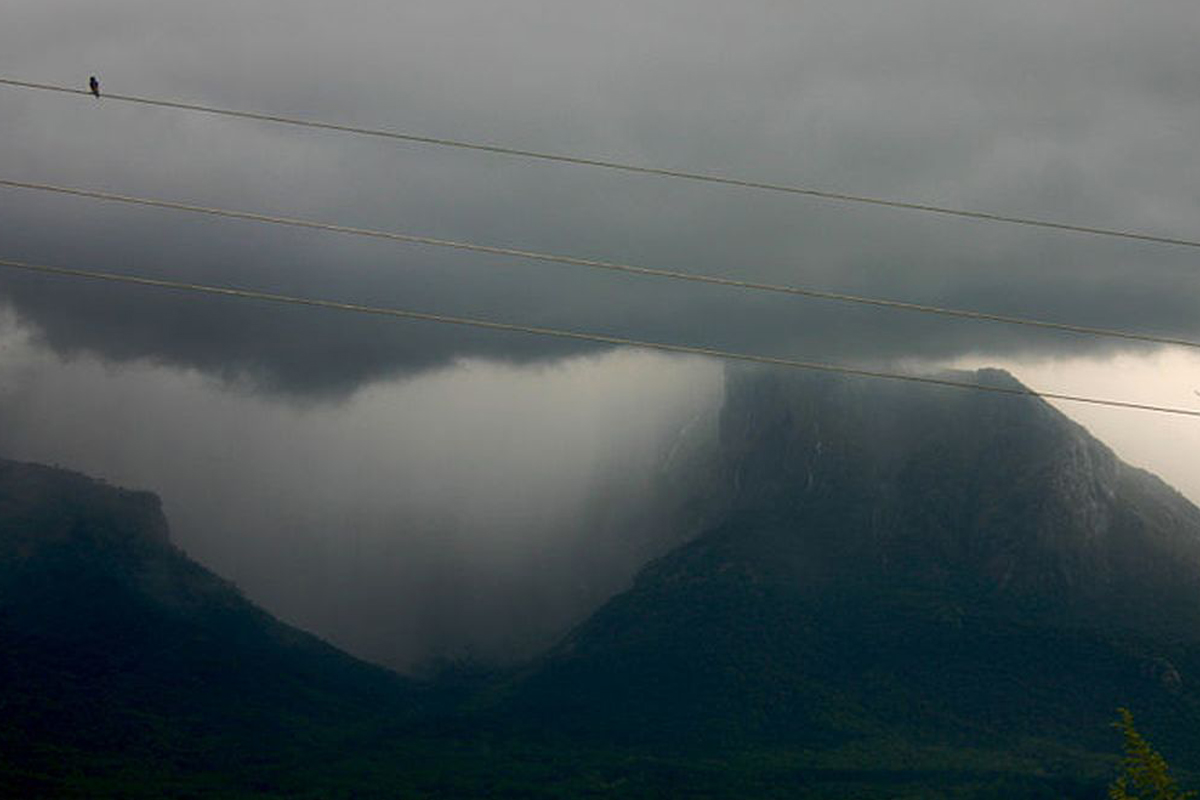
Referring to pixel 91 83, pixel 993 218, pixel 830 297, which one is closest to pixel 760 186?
pixel 830 297

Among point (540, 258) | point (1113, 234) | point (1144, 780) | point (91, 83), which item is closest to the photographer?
point (540, 258)

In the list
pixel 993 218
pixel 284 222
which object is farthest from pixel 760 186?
pixel 284 222

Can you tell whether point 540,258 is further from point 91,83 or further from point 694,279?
point 91,83

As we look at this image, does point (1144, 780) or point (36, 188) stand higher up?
point (36, 188)

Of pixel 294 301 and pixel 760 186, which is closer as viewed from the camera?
pixel 294 301

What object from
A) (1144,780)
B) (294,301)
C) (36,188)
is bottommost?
(1144,780)

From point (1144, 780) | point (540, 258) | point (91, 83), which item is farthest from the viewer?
point (1144, 780)

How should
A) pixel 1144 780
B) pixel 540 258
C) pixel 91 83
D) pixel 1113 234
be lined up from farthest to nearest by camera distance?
pixel 1144 780
pixel 1113 234
pixel 91 83
pixel 540 258

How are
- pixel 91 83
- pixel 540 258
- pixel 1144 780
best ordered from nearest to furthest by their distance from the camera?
pixel 540 258
pixel 91 83
pixel 1144 780

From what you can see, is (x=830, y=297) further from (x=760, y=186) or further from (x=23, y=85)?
(x=23, y=85)
